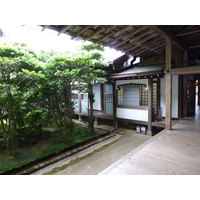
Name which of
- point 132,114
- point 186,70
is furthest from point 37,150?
point 186,70

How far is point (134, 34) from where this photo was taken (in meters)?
4.62

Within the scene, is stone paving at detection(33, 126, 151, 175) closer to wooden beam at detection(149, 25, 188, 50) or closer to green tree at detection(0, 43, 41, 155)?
green tree at detection(0, 43, 41, 155)

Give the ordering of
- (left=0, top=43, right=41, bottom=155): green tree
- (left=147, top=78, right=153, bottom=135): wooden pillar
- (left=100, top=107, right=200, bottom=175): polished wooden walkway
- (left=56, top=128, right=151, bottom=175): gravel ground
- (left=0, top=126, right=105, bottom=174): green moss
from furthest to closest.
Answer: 1. (left=147, top=78, right=153, bottom=135): wooden pillar
2. (left=0, top=126, right=105, bottom=174): green moss
3. (left=56, top=128, right=151, bottom=175): gravel ground
4. (left=0, top=43, right=41, bottom=155): green tree
5. (left=100, top=107, right=200, bottom=175): polished wooden walkway

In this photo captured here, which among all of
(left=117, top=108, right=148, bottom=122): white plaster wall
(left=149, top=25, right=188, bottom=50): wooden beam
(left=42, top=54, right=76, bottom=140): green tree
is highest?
(left=149, top=25, right=188, bottom=50): wooden beam

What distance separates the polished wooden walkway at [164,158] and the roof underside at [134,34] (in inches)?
125

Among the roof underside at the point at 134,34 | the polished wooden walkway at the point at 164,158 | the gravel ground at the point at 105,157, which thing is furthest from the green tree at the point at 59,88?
the polished wooden walkway at the point at 164,158

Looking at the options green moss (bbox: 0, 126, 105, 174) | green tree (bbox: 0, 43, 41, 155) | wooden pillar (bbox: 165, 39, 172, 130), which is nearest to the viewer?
green tree (bbox: 0, 43, 41, 155)

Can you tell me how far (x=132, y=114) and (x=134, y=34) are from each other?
359 cm

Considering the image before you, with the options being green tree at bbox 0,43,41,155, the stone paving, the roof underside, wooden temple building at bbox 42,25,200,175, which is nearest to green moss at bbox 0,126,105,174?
green tree at bbox 0,43,41,155

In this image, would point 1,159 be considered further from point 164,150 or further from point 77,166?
point 164,150

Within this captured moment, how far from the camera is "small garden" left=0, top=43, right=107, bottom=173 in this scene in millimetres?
3652

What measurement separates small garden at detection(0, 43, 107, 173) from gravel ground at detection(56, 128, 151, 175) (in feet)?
3.58

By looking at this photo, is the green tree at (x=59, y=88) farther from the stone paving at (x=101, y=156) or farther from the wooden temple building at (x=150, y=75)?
the stone paving at (x=101, y=156)
